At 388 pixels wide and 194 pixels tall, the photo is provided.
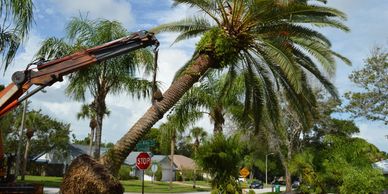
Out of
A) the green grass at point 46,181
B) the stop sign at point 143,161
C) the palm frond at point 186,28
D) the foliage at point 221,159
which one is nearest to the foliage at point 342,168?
the foliage at point 221,159

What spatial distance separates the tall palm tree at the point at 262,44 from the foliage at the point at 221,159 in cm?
254

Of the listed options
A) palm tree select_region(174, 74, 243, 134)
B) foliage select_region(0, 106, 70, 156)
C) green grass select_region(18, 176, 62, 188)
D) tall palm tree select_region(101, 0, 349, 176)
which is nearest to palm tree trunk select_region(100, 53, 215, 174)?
tall palm tree select_region(101, 0, 349, 176)

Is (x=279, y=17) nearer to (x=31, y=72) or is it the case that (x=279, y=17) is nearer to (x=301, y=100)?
(x=301, y=100)

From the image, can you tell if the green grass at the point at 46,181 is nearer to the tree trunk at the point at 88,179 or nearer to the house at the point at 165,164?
the house at the point at 165,164

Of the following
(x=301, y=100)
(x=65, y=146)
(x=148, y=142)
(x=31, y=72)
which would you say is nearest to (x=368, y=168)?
(x=301, y=100)

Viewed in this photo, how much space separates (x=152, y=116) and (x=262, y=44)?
17.6 feet

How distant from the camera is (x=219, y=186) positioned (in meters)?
20.3

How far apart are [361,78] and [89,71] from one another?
16346 mm

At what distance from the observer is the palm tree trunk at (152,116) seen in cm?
1322

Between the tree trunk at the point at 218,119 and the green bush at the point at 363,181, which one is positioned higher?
the tree trunk at the point at 218,119

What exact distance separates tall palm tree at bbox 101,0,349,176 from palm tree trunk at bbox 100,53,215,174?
0.03m

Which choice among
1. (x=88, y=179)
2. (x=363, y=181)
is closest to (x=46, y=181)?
(x=363, y=181)

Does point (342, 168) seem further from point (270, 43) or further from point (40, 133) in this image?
point (40, 133)

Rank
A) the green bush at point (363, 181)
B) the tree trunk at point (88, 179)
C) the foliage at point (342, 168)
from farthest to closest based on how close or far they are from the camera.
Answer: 1. the foliage at point (342, 168)
2. the green bush at point (363, 181)
3. the tree trunk at point (88, 179)
